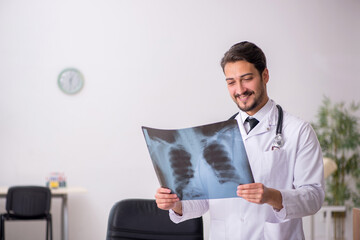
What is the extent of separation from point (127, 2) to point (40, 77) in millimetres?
1322

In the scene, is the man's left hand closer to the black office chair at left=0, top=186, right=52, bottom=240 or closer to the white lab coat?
the white lab coat

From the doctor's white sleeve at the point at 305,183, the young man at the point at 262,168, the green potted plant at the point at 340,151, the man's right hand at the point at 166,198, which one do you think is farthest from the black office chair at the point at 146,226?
the green potted plant at the point at 340,151

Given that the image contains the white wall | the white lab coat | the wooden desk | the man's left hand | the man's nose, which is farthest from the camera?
the white wall

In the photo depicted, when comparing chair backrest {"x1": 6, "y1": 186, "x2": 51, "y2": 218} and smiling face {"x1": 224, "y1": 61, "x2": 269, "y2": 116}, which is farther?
chair backrest {"x1": 6, "y1": 186, "x2": 51, "y2": 218}

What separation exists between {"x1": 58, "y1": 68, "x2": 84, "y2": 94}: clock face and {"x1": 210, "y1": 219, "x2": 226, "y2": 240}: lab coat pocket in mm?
4290

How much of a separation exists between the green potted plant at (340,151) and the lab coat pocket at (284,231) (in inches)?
174

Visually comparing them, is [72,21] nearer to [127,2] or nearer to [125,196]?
[127,2]

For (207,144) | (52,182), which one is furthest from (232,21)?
(207,144)

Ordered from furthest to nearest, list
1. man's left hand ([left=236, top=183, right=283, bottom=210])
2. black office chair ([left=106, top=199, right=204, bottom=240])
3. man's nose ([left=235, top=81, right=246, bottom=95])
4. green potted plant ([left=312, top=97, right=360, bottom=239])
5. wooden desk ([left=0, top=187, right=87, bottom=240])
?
green potted plant ([left=312, top=97, right=360, bottom=239]) → wooden desk ([left=0, top=187, right=87, bottom=240]) → black office chair ([left=106, top=199, right=204, bottom=240]) → man's nose ([left=235, top=81, right=246, bottom=95]) → man's left hand ([left=236, top=183, right=283, bottom=210])

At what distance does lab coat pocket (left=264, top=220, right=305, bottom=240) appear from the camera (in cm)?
170

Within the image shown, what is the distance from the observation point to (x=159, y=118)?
604 centimetres

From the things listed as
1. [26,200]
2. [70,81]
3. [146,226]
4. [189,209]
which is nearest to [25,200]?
[26,200]

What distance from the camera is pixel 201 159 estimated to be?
5.25 ft

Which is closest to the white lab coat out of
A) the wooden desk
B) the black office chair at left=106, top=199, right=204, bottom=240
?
the black office chair at left=106, top=199, right=204, bottom=240
